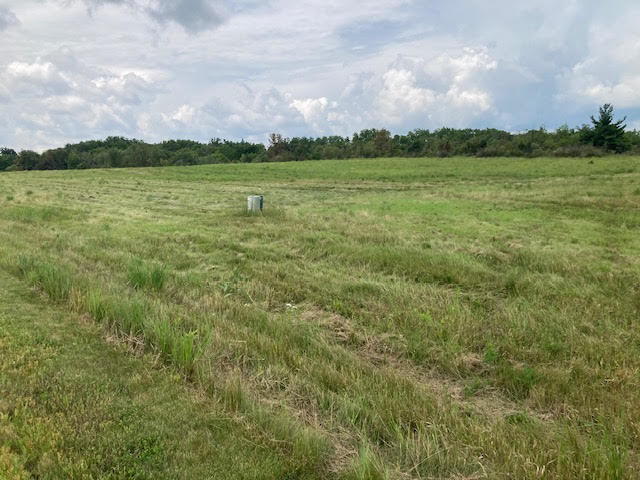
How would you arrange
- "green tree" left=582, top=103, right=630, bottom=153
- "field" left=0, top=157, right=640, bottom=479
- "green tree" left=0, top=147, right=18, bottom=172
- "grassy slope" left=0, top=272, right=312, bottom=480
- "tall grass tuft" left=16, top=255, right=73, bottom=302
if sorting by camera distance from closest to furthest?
"grassy slope" left=0, top=272, right=312, bottom=480 → "field" left=0, top=157, right=640, bottom=479 → "tall grass tuft" left=16, top=255, right=73, bottom=302 → "green tree" left=582, top=103, right=630, bottom=153 → "green tree" left=0, top=147, right=18, bottom=172

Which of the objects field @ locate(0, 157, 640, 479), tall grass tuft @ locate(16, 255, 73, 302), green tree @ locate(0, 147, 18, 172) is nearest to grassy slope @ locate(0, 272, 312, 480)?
field @ locate(0, 157, 640, 479)

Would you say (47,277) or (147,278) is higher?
(47,277)

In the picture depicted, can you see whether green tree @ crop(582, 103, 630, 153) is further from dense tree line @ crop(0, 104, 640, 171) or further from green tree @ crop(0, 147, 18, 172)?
green tree @ crop(0, 147, 18, 172)

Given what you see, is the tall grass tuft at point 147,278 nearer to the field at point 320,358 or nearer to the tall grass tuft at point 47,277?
the field at point 320,358

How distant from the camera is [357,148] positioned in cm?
9169

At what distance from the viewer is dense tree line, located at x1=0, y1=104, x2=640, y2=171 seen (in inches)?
2361

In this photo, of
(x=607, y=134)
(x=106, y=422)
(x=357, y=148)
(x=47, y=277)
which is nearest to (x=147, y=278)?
(x=47, y=277)

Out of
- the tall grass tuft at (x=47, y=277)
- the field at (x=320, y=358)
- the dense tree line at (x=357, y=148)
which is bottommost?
the field at (x=320, y=358)

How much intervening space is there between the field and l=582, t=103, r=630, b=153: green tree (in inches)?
2221

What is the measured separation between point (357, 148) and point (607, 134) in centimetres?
4479

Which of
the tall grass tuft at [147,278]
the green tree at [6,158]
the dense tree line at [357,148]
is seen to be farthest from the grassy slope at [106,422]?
the green tree at [6,158]

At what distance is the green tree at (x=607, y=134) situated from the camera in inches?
2299

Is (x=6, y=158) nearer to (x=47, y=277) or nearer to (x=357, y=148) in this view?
(x=357, y=148)

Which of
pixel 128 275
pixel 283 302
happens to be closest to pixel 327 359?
pixel 283 302
